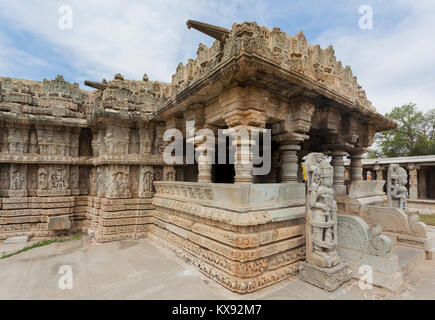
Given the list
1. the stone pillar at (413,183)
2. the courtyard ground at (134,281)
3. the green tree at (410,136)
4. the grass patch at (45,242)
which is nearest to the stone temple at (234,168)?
the courtyard ground at (134,281)

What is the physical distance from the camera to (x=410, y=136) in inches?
1000

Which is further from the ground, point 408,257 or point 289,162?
point 289,162

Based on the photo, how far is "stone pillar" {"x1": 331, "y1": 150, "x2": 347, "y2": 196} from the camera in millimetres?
7458

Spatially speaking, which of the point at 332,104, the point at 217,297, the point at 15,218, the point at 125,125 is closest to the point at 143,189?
the point at 125,125

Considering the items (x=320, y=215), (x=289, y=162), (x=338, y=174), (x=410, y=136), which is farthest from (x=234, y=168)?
(x=410, y=136)

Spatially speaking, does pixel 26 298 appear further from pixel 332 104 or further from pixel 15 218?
pixel 332 104

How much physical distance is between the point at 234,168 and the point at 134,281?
12.6ft

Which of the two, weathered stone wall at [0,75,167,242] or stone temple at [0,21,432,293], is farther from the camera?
weathered stone wall at [0,75,167,242]

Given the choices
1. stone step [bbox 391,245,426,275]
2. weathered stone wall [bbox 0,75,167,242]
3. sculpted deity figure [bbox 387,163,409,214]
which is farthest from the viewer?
weathered stone wall [bbox 0,75,167,242]

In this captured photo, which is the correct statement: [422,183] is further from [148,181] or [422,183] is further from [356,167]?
[148,181]

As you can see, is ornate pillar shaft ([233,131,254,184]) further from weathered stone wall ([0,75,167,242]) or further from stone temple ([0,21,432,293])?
weathered stone wall ([0,75,167,242])

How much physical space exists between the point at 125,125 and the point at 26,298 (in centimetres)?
521

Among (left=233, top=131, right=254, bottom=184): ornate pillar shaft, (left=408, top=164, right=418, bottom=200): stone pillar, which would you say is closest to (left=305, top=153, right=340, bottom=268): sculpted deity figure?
(left=233, top=131, right=254, bottom=184): ornate pillar shaft

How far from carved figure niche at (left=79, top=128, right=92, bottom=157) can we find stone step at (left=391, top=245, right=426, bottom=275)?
10023 millimetres
